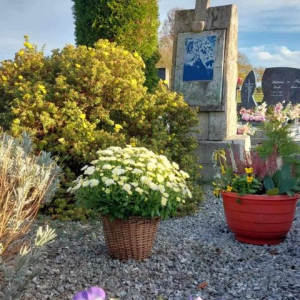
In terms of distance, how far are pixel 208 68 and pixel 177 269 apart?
4.28 m

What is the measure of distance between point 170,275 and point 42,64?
3685mm

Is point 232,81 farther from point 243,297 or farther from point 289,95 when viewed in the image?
point 289,95

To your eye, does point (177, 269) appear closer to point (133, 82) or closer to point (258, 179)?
point (258, 179)

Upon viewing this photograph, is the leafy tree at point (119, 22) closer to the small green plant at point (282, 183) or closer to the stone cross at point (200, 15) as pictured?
the stone cross at point (200, 15)

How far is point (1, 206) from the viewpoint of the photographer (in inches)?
111

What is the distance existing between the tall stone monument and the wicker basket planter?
3508 mm

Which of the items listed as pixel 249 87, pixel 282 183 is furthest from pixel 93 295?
pixel 249 87

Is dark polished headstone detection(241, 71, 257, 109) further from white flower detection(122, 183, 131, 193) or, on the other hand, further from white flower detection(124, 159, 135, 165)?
white flower detection(122, 183, 131, 193)

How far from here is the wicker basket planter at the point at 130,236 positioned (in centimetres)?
336

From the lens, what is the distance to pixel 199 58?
704 cm

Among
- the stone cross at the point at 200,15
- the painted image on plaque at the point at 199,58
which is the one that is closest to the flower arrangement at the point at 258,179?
the painted image on plaque at the point at 199,58

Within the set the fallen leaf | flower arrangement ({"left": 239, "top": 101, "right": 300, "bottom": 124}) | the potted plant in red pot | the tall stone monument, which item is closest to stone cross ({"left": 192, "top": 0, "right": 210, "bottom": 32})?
the tall stone monument

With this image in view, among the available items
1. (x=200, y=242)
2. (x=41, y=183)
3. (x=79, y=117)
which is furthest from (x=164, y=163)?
(x=79, y=117)

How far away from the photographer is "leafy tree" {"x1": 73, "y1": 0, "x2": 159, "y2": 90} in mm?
7195
